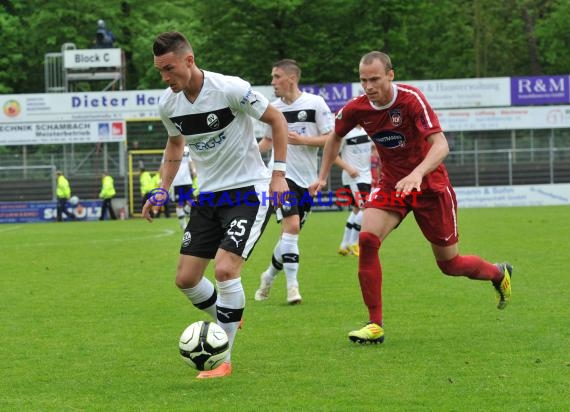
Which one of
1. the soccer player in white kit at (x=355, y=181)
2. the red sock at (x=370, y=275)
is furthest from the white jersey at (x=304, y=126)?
the soccer player in white kit at (x=355, y=181)

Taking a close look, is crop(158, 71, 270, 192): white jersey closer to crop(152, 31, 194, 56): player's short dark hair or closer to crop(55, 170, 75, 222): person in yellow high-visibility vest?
crop(152, 31, 194, 56): player's short dark hair

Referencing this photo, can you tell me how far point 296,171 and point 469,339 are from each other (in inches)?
153

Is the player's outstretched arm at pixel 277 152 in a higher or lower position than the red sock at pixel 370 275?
higher

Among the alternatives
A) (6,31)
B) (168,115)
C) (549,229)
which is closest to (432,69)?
(6,31)

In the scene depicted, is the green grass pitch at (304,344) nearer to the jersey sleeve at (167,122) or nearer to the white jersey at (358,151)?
the jersey sleeve at (167,122)

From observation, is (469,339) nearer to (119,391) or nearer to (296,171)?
(119,391)

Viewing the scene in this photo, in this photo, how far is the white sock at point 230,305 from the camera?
6.61 meters

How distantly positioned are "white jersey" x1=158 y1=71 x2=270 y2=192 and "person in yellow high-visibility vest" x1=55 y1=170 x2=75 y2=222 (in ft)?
95.5

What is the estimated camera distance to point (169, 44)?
21.2ft

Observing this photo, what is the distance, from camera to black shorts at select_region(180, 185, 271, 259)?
675cm

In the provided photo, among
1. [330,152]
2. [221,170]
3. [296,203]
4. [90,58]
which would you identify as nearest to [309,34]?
[90,58]

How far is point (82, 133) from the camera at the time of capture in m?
38.7

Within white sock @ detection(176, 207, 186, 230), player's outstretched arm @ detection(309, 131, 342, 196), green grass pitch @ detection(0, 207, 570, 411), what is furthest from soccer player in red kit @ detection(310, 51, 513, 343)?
white sock @ detection(176, 207, 186, 230)

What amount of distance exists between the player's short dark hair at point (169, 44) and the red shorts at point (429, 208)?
7.15 ft
